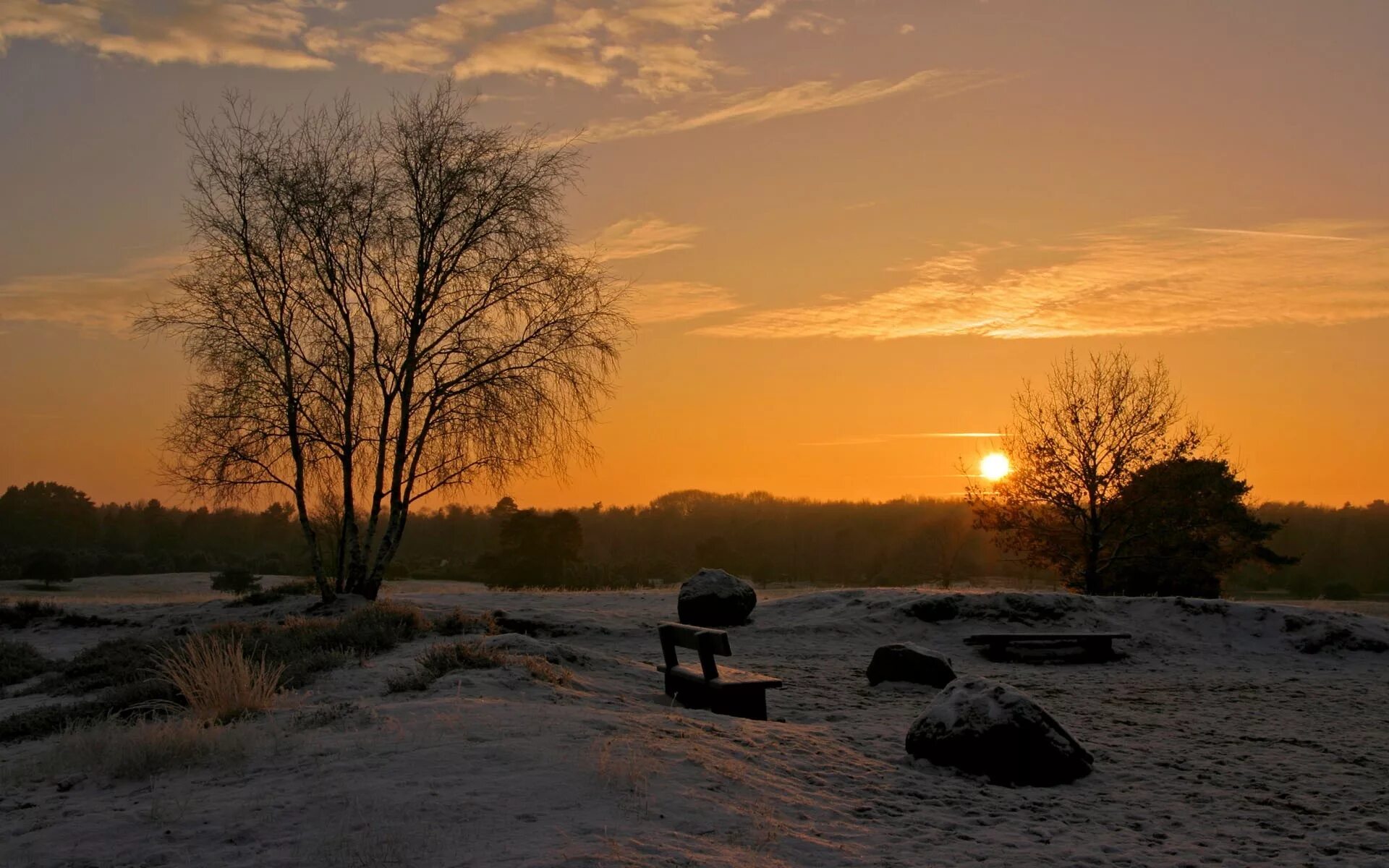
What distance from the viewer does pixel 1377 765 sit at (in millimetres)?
9242

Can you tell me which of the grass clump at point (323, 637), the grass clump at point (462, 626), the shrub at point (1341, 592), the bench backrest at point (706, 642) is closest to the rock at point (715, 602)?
the grass clump at point (462, 626)

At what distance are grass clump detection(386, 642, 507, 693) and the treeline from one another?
1448 inches

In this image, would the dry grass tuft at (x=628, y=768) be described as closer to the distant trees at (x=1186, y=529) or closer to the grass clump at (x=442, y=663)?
the grass clump at (x=442, y=663)

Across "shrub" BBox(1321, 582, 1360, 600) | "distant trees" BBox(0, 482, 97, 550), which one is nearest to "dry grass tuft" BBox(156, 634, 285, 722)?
"shrub" BBox(1321, 582, 1360, 600)

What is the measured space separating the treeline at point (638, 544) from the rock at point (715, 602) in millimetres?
26872

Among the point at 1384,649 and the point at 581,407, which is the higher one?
the point at 581,407

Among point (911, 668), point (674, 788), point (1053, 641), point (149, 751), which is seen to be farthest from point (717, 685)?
point (1053, 641)

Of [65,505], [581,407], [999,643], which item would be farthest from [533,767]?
[65,505]

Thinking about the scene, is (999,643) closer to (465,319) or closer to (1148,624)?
(1148,624)

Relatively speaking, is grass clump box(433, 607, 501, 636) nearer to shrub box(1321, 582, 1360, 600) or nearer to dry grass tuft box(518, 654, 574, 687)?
dry grass tuft box(518, 654, 574, 687)

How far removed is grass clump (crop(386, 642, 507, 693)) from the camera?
9930 mm

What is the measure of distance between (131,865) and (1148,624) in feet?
60.8

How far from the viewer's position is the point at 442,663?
10.7 m

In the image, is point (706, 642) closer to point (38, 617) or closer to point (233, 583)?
point (38, 617)
